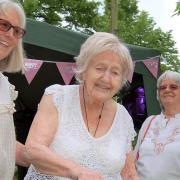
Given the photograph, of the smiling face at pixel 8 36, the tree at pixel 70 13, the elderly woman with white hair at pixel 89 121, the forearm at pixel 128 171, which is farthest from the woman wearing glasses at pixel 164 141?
the tree at pixel 70 13

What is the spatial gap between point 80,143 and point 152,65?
A: 10.5ft

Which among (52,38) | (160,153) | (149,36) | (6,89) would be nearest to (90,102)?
(6,89)

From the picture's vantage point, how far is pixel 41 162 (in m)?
1.67

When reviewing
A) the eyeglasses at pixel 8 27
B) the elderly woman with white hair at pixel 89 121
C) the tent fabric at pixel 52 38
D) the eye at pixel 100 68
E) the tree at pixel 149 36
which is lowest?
the elderly woman with white hair at pixel 89 121

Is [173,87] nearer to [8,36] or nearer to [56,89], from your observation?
[56,89]

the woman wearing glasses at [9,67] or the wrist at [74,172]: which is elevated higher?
the woman wearing glasses at [9,67]

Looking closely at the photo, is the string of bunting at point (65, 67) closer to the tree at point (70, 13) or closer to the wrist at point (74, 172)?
the wrist at point (74, 172)

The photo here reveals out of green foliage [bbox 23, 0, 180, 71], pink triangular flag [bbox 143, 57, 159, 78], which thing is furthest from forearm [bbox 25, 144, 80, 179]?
green foliage [bbox 23, 0, 180, 71]

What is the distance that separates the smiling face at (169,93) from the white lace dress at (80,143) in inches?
62.8

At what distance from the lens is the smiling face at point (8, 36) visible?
181cm

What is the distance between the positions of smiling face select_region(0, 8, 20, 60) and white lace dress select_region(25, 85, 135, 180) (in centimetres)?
29

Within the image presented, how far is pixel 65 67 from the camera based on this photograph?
4.61 metres

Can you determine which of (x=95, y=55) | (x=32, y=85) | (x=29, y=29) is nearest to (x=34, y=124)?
(x=95, y=55)

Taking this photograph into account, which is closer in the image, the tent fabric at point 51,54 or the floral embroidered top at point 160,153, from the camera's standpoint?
the floral embroidered top at point 160,153
